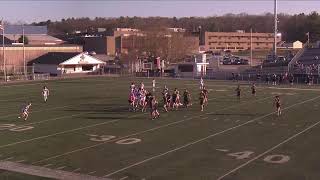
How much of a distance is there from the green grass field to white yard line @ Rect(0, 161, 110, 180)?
27cm

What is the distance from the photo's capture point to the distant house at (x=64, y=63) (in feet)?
226

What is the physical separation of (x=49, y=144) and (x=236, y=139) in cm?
745

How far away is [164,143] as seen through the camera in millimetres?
20281

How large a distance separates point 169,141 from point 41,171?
20.3ft

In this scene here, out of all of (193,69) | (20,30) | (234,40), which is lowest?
(193,69)

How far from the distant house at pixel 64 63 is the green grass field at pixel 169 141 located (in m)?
35.1

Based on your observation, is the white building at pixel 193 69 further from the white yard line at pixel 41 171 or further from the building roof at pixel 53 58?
the white yard line at pixel 41 171

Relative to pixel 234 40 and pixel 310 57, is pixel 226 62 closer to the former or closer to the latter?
pixel 310 57

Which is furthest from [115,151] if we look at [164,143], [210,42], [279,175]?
[210,42]

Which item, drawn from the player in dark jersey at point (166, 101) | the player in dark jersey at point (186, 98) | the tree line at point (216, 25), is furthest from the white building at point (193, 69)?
the tree line at point (216, 25)

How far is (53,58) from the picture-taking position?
71062 mm

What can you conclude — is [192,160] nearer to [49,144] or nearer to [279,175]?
[279,175]

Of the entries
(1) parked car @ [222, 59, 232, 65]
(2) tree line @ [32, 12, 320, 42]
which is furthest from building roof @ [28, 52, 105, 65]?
(2) tree line @ [32, 12, 320, 42]

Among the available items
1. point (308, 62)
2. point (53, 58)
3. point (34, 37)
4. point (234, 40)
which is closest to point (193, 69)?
point (308, 62)
